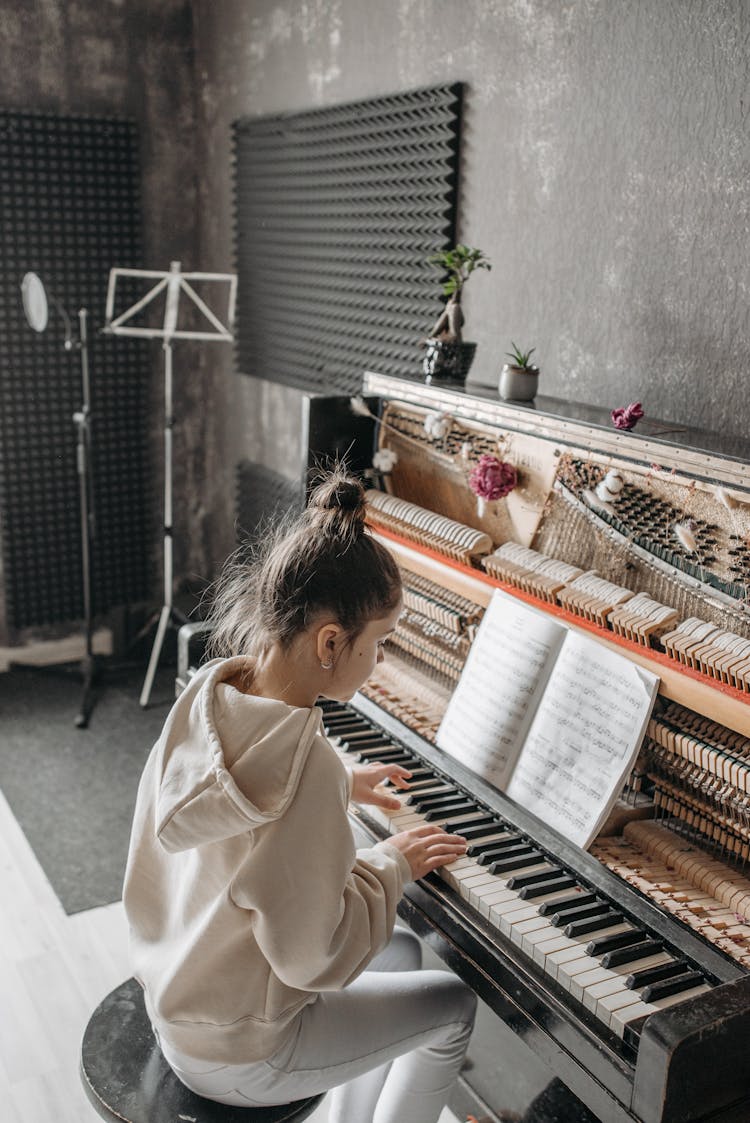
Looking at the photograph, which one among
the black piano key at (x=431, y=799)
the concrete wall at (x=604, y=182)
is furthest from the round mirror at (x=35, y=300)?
the black piano key at (x=431, y=799)

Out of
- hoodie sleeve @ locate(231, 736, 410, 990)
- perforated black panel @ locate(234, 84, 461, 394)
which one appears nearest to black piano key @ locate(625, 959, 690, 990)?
hoodie sleeve @ locate(231, 736, 410, 990)

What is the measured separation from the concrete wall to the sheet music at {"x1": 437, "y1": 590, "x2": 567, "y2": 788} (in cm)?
78

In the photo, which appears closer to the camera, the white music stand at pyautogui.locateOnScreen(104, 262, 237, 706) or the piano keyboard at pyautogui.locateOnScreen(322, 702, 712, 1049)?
the piano keyboard at pyautogui.locateOnScreen(322, 702, 712, 1049)

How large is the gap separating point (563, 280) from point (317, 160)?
1878 millimetres

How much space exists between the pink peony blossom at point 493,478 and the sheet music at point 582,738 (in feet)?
1.71

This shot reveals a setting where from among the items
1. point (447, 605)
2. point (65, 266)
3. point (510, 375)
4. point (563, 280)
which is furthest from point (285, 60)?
point (447, 605)

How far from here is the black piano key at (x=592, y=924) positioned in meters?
1.93

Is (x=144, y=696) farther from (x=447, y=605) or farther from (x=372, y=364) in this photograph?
(x=447, y=605)

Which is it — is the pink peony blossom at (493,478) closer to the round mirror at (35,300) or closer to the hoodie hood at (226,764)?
the hoodie hood at (226,764)

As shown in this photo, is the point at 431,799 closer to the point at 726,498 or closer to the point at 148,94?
the point at 726,498

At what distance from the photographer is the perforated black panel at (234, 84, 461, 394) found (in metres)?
3.81

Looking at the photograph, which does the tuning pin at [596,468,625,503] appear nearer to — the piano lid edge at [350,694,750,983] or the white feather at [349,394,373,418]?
the piano lid edge at [350,694,750,983]

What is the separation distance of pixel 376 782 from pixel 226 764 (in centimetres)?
74

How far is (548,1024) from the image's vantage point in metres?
1.81
